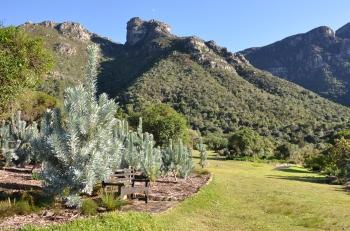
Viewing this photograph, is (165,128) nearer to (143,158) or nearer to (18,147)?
(18,147)

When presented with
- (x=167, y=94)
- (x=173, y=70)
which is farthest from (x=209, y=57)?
(x=167, y=94)

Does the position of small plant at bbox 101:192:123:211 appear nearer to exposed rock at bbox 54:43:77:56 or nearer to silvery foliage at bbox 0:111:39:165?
silvery foliage at bbox 0:111:39:165

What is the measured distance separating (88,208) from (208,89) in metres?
→ 110

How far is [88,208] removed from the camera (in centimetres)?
1506

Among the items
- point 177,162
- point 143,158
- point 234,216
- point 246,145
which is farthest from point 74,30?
point 234,216

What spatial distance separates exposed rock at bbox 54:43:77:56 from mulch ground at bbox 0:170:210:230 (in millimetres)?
119722

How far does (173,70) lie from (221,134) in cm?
2837

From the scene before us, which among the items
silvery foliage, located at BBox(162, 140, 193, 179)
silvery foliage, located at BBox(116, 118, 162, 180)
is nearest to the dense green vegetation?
silvery foliage, located at BBox(116, 118, 162, 180)

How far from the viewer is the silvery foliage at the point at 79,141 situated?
14.5 meters

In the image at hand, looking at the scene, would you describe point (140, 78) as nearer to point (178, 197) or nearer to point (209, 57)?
point (209, 57)

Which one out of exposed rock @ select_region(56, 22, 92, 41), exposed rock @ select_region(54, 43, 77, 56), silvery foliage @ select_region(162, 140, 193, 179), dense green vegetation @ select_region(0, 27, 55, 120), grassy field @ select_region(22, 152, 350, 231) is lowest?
grassy field @ select_region(22, 152, 350, 231)

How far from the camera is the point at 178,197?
21.9 meters

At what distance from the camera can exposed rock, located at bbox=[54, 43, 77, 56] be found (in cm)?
14314

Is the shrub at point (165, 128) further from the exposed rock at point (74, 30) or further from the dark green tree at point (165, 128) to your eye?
the exposed rock at point (74, 30)
